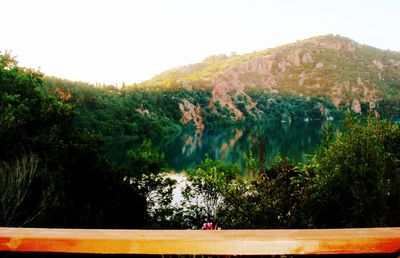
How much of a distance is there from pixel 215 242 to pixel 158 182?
18878mm

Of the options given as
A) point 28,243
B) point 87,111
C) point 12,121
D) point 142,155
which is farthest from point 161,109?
point 28,243

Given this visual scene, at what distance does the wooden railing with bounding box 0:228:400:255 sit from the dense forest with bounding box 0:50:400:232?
918cm

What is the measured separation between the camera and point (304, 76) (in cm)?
16688

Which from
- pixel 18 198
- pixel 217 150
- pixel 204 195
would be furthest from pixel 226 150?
pixel 18 198

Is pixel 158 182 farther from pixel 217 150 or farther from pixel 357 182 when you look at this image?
pixel 217 150

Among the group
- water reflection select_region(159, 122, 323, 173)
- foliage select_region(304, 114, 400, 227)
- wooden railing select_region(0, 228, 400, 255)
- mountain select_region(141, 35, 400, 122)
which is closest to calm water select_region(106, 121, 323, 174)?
water reflection select_region(159, 122, 323, 173)

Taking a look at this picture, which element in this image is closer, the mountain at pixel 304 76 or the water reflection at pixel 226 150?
the water reflection at pixel 226 150

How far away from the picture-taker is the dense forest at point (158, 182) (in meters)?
10.6

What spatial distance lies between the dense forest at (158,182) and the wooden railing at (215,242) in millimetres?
9180

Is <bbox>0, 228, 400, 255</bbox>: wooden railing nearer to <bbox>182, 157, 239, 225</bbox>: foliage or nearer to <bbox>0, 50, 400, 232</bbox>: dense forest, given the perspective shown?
<bbox>0, 50, 400, 232</bbox>: dense forest

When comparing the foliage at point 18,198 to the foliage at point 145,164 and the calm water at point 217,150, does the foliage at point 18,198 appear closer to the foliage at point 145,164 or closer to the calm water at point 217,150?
the foliage at point 145,164

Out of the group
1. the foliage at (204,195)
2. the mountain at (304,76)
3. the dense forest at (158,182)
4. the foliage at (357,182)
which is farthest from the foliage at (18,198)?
the mountain at (304,76)

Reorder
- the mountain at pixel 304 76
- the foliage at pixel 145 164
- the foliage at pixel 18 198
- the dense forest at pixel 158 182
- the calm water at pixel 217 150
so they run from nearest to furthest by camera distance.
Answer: the foliage at pixel 18 198
the dense forest at pixel 158 182
the foliage at pixel 145 164
the calm water at pixel 217 150
the mountain at pixel 304 76

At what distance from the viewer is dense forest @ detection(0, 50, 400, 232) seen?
34.9 feet
